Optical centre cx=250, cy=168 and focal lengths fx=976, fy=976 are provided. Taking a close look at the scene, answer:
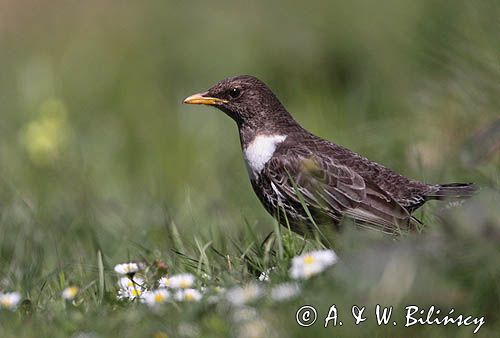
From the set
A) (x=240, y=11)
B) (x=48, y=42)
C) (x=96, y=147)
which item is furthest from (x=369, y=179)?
(x=48, y=42)

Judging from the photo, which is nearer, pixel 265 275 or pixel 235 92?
pixel 265 275

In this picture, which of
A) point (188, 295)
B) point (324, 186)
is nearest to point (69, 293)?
point (188, 295)

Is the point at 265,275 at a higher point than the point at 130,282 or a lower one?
higher

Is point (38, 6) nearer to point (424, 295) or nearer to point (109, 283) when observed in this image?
point (109, 283)

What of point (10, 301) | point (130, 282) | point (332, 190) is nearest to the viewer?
point (10, 301)

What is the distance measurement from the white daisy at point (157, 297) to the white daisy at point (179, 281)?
0.08 meters

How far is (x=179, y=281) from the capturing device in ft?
15.2

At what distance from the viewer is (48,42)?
12047 mm

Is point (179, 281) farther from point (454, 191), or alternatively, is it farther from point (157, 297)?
point (454, 191)

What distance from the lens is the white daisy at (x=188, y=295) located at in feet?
14.2

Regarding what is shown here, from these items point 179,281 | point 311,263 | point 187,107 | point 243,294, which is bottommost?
point 187,107

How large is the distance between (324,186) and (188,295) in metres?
1.73

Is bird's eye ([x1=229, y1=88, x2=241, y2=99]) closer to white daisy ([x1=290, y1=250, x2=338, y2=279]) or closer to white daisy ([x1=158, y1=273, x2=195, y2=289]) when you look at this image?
white daisy ([x1=158, y1=273, x2=195, y2=289])

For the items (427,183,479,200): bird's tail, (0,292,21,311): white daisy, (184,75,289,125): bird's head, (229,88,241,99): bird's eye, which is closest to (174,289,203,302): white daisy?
(0,292,21,311): white daisy
